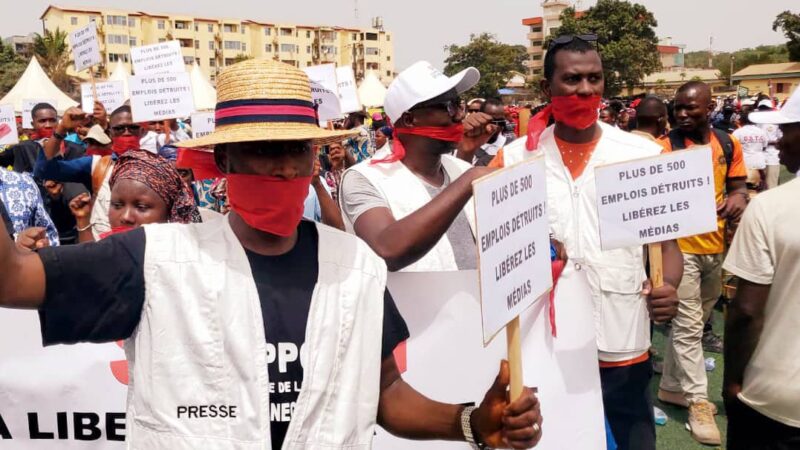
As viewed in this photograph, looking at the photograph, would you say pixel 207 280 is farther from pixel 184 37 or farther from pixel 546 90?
pixel 184 37

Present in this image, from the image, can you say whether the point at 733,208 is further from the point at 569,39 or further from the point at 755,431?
the point at 755,431

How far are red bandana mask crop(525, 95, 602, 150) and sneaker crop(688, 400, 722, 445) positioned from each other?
2.31 meters

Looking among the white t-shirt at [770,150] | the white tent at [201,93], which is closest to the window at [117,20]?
the white tent at [201,93]

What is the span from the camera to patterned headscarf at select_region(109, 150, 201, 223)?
2855 mm

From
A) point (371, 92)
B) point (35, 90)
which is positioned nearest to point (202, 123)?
point (371, 92)

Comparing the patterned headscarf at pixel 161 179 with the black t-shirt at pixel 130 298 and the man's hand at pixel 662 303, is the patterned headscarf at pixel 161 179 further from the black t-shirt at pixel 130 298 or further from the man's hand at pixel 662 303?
the man's hand at pixel 662 303

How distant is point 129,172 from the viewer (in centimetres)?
287

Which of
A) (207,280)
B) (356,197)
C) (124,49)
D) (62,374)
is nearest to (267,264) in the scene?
(207,280)

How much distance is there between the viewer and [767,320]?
8.03ft

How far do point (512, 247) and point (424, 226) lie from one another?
51 cm

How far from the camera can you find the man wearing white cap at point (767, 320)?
234 cm

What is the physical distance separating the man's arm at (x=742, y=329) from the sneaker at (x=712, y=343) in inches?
132

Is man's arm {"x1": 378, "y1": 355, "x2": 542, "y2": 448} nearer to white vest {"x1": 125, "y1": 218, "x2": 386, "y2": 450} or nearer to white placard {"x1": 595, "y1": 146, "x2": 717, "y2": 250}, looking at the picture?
white vest {"x1": 125, "y1": 218, "x2": 386, "y2": 450}

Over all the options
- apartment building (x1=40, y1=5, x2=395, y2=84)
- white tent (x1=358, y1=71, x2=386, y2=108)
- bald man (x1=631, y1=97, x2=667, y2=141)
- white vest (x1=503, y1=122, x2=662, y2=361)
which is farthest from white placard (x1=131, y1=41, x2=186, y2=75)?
apartment building (x1=40, y1=5, x2=395, y2=84)
